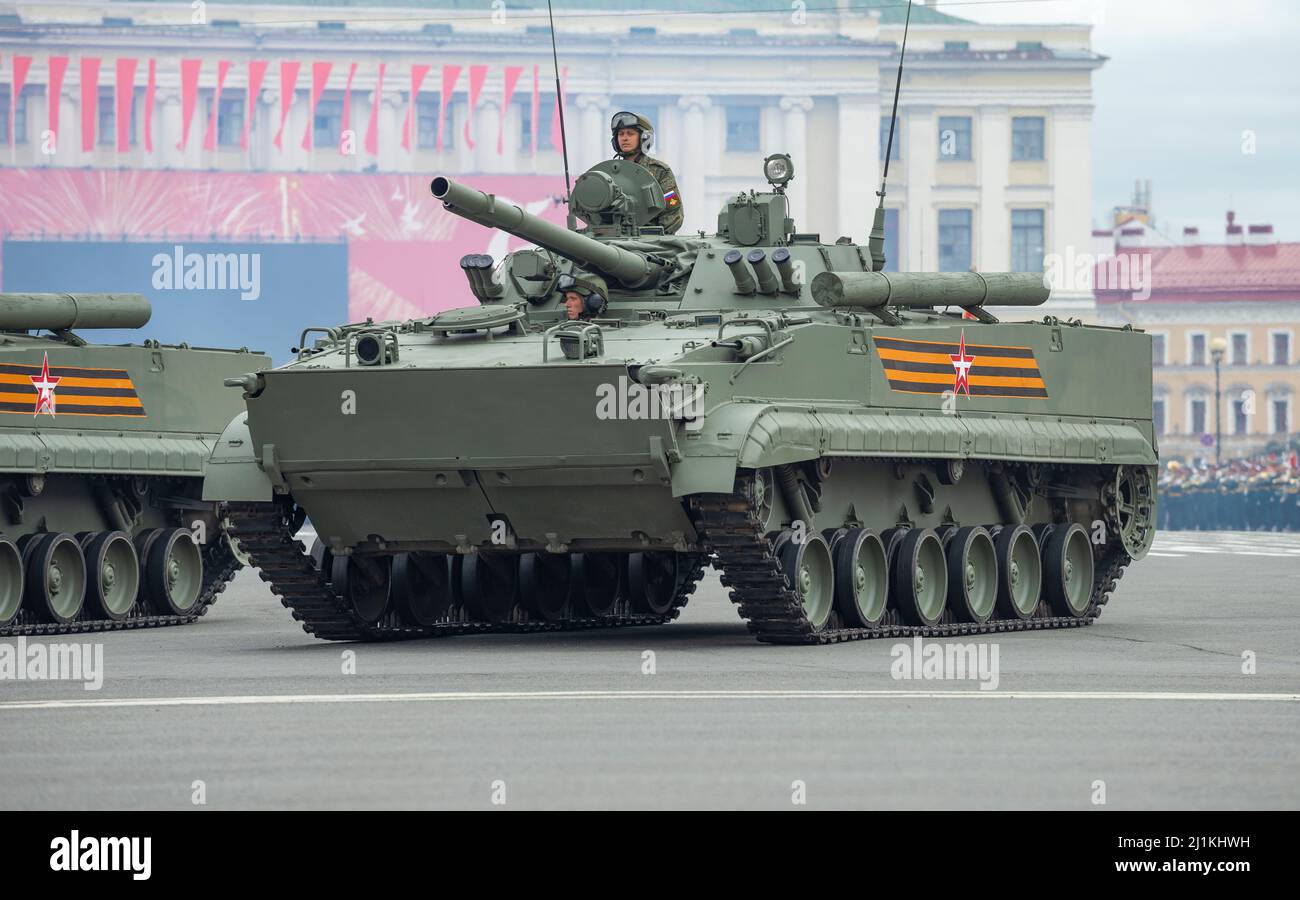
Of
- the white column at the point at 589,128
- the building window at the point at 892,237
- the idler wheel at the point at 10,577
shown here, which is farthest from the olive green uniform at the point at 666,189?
the building window at the point at 892,237

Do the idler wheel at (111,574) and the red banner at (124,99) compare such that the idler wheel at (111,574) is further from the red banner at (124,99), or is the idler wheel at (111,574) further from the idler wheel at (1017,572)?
the red banner at (124,99)

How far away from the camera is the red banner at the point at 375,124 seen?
119062 millimetres

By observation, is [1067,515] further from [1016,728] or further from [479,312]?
[1016,728]

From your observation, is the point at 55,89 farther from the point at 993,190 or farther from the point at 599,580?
the point at 599,580

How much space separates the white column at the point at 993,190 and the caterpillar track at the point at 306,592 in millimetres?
108979

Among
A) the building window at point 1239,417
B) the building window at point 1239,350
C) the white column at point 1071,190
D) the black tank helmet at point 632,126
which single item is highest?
the white column at point 1071,190

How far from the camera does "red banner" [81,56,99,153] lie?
116562 millimetres

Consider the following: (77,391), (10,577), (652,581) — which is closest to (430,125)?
(77,391)

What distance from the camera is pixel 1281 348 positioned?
447ft

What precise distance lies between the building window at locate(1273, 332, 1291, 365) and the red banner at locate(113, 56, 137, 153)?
2267 inches

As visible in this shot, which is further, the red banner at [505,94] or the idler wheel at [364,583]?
the red banner at [505,94]

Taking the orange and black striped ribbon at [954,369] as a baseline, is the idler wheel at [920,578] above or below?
below
